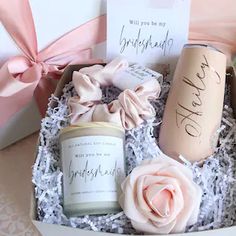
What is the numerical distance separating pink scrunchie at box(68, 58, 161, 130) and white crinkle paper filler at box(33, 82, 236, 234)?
0.02 metres

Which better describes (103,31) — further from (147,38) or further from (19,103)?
(19,103)

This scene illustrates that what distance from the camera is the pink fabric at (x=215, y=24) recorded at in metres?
0.74

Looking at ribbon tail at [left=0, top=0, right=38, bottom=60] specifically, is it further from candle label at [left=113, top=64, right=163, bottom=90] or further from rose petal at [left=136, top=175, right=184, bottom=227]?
rose petal at [left=136, top=175, right=184, bottom=227]

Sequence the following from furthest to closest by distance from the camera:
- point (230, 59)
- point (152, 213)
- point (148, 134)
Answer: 1. point (230, 59)
2. point (148, 134)
3. point (152, 213)

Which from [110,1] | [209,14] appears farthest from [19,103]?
[209,14]

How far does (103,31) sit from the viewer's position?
767 mm

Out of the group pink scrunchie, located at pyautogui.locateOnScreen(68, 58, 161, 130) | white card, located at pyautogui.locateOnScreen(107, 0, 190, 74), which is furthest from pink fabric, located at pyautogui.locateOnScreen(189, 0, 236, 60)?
pink scrunchie, located at pyautogui.locateOnScreen(68, 58, 161, 130)

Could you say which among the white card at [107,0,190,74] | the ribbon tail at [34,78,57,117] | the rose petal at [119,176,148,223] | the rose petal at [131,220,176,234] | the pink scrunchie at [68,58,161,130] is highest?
the white card at [107,0,190,74]

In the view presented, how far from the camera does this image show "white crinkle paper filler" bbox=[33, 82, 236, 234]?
2.00 ft

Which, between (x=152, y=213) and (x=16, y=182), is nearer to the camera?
(x=152, y=213)

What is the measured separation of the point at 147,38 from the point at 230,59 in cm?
15

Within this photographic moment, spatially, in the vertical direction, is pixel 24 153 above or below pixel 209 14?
below

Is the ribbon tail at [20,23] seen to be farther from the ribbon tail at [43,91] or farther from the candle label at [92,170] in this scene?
the candle label at [92,170]

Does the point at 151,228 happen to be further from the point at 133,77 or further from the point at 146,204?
the point at 133,77
